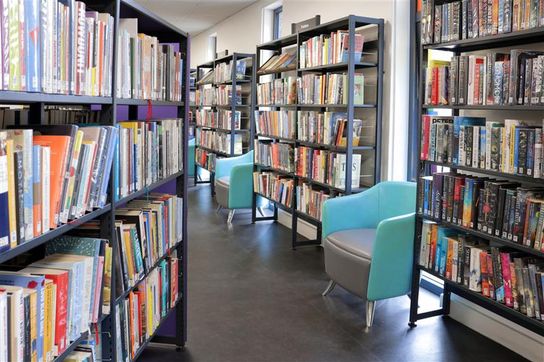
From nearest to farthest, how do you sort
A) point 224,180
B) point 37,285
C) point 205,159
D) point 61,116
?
point 37,285, point 61,116, point 224,180, point 205,159

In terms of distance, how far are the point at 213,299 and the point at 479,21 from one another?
8.24ft

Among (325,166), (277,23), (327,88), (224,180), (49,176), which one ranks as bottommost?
(224,180)

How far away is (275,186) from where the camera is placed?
19.5ft

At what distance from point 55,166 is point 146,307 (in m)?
1.23

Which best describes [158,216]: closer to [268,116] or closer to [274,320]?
[274,320]

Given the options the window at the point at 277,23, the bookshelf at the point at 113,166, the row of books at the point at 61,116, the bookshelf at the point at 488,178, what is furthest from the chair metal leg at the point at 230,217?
the row of books at the point at 61,116

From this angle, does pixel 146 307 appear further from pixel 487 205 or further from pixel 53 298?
pixel 487 205

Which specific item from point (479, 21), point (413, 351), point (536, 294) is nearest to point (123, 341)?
point (413, 351)

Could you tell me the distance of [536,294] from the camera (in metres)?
2.64

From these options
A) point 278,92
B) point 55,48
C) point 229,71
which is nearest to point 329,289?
point 278,92

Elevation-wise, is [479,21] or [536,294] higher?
[479,21]

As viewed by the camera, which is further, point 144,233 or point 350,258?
point 350,258

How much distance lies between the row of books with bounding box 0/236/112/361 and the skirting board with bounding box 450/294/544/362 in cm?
244

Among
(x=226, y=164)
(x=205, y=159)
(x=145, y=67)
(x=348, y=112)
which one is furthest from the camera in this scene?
(x=205, y=159)
